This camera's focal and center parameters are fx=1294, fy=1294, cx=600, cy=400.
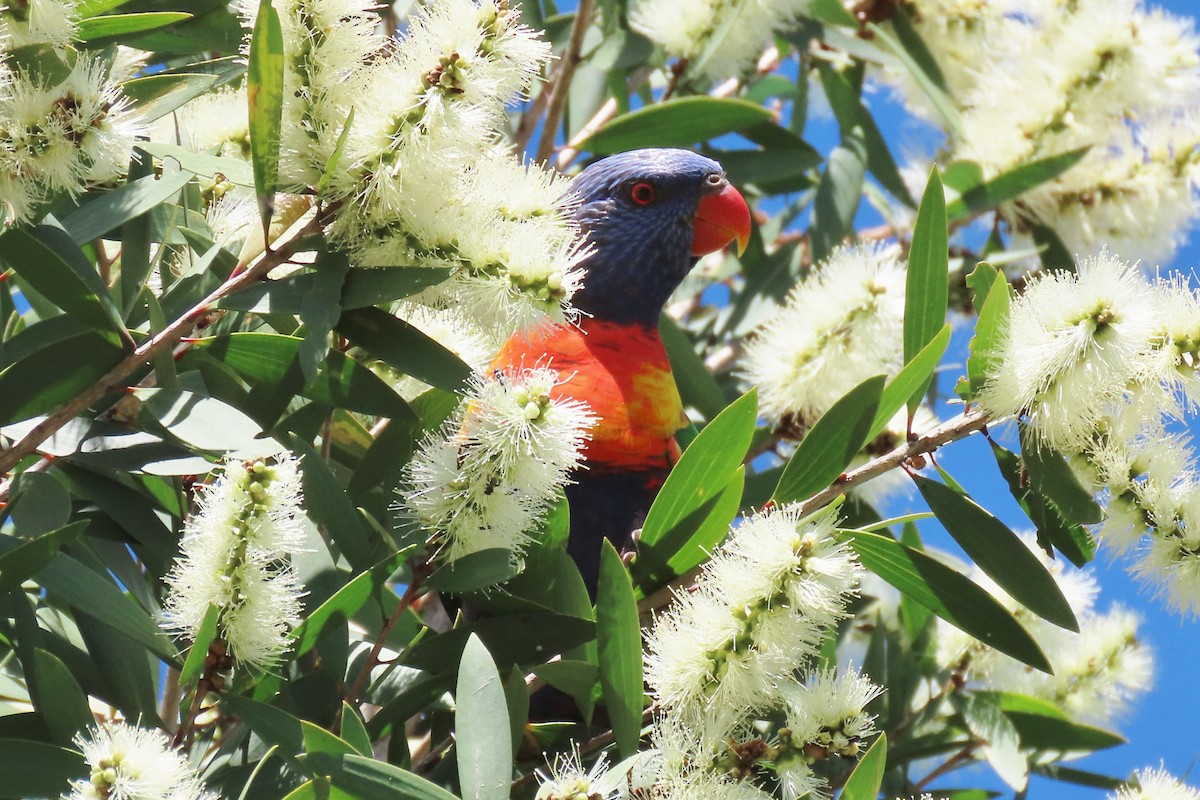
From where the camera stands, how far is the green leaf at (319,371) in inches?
59.9

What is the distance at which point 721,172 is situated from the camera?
284 centimetres

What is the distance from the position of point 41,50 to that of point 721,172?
1.70 meters

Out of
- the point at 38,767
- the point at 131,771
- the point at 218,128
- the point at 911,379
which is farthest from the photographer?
the point at 218,128

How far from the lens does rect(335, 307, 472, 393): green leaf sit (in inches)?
59.2

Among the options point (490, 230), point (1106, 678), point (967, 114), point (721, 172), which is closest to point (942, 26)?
point (967, 114)

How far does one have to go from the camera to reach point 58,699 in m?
1.44

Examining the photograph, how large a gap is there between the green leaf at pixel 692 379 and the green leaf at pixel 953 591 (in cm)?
112

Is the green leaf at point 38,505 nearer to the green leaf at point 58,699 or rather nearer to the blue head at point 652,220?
the green leaf at point 58,699

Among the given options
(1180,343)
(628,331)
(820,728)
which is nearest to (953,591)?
(820,728)

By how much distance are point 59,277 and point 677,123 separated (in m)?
1.48

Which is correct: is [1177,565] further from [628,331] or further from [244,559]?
[628,331]

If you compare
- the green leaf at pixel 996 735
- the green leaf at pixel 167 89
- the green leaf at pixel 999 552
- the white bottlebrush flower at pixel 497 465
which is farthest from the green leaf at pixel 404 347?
the green leaf at pixel 996 735

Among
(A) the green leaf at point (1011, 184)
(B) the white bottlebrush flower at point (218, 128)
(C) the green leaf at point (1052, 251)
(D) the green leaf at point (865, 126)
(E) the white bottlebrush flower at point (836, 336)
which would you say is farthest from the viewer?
(D) the green leaf at point (865, 126)

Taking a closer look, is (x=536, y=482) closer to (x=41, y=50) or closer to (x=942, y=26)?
(x=41, y=50)
